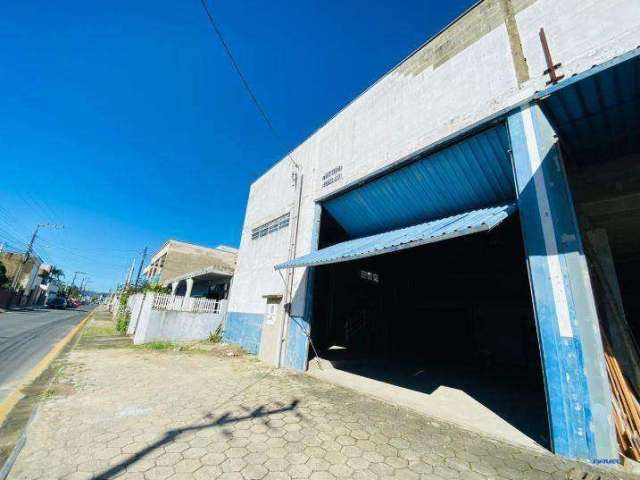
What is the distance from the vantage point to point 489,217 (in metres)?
4.55

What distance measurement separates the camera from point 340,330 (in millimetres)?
12922

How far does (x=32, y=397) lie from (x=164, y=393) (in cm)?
203

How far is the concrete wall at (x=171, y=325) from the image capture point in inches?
432

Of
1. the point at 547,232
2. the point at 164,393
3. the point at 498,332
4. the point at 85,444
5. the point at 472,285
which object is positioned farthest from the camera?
the point at 472,285

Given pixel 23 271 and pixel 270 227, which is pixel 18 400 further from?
pixel 23 271

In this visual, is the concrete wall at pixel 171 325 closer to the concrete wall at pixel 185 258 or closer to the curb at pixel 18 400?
the curb at pixel 18 400

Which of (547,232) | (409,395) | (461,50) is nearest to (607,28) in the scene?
(461,50)

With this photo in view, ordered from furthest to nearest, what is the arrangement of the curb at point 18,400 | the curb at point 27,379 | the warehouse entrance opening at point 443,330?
the warehouse entrance opening at point 443,330
the curb at point 27,379
the curb at point 18,400

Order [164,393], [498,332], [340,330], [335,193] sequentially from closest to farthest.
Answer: [164,393], [335,193], [498,332], [340,330]

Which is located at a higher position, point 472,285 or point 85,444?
point 472,285

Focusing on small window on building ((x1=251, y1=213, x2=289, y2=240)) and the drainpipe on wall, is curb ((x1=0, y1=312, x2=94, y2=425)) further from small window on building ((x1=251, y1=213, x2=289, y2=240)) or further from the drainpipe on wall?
small window on building ((x1=251, y1=213, x2=289, y2=240))

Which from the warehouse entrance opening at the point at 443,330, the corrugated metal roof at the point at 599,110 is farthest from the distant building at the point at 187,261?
the corrugated metal roof at the point at 599,110

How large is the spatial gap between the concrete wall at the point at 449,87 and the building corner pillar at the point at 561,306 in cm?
104

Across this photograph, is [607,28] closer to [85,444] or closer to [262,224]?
[85,444]
